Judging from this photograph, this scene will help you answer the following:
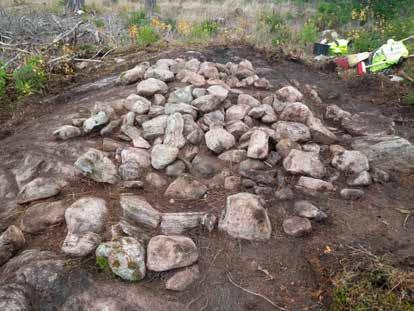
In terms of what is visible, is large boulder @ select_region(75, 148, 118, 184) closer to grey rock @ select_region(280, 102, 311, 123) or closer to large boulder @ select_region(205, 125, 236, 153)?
large boulder @ select_region(205, 125, 236, 153)

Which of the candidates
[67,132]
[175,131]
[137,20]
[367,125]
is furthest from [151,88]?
[137,20]

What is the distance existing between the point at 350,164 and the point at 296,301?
1.27 metres

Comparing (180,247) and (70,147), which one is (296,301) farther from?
(70,147)

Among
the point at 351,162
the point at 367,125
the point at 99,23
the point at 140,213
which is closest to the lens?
the point at 140,213

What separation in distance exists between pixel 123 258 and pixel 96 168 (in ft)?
2.75

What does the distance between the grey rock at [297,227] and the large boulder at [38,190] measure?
1.59 meters

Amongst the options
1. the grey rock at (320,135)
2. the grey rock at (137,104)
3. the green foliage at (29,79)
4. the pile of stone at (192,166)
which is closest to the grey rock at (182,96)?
the pile of stone at (192,166)

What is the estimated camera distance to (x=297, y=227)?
7.30 feet

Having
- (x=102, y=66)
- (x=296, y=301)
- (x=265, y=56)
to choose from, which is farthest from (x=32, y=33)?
(x=296, y=301)

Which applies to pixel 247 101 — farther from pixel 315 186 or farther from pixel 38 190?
pixel 38 190

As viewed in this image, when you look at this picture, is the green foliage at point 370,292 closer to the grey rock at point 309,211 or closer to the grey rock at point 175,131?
the grey rock at point 309,211

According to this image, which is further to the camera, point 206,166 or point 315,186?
point 206,166

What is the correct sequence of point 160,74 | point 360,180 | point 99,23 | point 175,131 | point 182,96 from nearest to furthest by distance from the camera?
point 360,180 < point 175,131 < point 182,96 < point 160,74 < point 99,23

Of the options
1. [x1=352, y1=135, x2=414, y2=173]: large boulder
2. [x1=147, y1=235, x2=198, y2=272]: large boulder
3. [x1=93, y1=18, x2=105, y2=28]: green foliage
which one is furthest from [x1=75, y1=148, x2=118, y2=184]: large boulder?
[x1=93, y1=18, x2=105, y2=28]: green foliage
